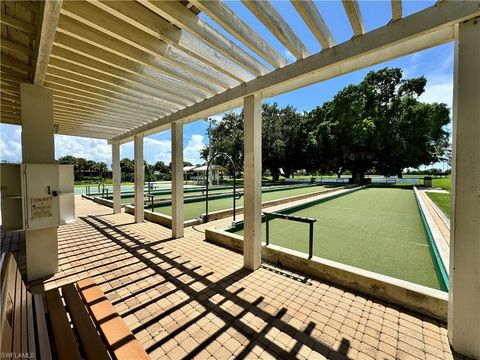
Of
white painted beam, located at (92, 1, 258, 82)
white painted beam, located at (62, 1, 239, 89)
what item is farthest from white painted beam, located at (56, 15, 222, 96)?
white painted beam, located at (92, 1, 258, 82)

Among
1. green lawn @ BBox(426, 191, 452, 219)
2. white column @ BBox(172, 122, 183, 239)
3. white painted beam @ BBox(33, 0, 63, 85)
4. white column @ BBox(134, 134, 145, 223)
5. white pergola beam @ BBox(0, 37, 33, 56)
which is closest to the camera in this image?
white painted beam @ BBox(33, 0, 63, 85)

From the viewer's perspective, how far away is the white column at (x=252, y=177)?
3.61 metres

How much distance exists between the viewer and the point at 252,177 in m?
3.66

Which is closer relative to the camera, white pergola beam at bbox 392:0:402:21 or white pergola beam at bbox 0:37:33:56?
white pergola beam at bbox 392:0:402:21

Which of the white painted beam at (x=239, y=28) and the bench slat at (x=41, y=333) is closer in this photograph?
the bench slat at (x=41, y=333)

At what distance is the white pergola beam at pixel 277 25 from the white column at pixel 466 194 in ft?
4.78

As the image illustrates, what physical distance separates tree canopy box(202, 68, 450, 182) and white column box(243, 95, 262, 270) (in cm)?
2018

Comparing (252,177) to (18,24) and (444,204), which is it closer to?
(18,24)

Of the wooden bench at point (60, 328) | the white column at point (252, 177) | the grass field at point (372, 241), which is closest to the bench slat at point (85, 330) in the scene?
the wooden bench at point (60, 328)

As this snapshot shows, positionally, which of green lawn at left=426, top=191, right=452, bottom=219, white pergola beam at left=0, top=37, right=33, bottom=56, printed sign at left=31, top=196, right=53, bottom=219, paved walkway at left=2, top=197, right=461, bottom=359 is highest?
white pergola beam at left=0, top=37, right=33, bottom=56

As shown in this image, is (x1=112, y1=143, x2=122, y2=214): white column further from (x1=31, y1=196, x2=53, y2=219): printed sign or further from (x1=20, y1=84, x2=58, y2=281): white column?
(x1=31, y1=196, x2=53, y2=219): printed sign

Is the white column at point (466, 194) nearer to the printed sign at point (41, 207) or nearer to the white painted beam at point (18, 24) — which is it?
the white painted beam at point (18, 24)

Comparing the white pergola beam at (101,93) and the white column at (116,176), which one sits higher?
the white pergola beam at (101,93)

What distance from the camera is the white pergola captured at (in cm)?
197
